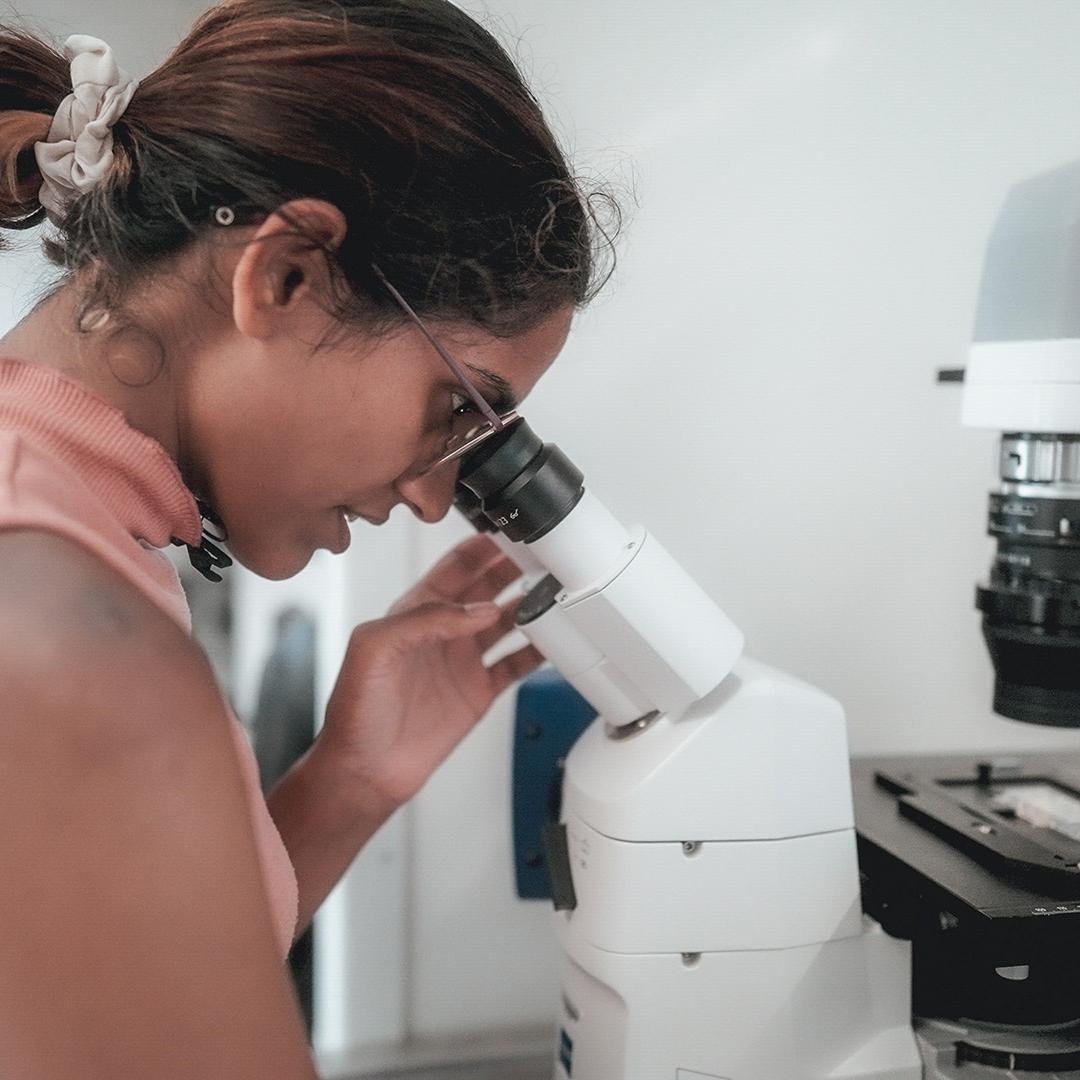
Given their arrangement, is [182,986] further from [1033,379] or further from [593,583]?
[1033,379]

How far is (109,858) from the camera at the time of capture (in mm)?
420

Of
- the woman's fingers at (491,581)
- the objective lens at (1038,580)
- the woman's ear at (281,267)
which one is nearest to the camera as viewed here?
the woman's ear at (281,267)

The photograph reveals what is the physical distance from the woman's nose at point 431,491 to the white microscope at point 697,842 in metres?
0.02

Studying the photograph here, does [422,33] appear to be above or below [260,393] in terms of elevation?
above

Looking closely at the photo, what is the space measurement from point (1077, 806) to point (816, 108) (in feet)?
2.38

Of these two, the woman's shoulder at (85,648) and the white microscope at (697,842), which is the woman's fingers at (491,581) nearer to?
the white microscope at (697,842)

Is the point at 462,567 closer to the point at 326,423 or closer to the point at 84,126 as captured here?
the point at 326,423

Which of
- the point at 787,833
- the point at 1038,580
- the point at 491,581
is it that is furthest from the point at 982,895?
the point at 491,581

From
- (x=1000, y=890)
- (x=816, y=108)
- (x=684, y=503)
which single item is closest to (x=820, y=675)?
(x=684, y=503)

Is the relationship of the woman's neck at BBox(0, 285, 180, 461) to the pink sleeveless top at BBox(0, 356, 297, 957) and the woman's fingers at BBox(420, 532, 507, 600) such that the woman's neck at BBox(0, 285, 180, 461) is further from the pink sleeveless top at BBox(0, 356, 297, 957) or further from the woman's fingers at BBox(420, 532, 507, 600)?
the woman's fingers at BBox(420, 532, 507, 600)

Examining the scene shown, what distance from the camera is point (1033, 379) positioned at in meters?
0.80

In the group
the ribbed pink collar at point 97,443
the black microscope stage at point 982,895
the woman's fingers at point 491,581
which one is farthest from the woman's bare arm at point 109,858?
the woman's fingers at point 491,581

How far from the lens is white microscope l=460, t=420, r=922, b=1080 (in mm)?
720

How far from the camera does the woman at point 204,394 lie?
0.42 metres
